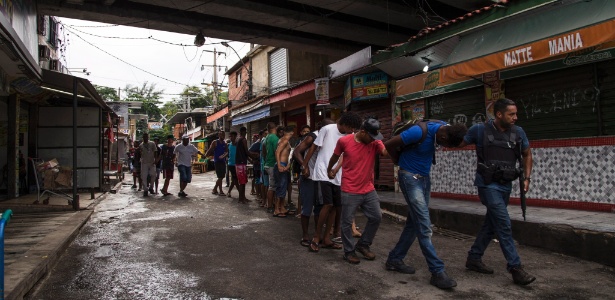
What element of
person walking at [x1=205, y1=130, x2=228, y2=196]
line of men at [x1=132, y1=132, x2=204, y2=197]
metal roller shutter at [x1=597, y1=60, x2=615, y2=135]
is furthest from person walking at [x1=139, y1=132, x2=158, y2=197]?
metal roller shutter at [x1=597, y1=60, x2=615, y2=135]

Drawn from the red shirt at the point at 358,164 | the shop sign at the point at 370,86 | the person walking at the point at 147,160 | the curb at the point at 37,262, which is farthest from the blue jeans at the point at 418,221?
the person walking at the point at 147,160

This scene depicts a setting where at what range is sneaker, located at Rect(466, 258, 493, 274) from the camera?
4.04 m

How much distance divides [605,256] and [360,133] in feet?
9.69

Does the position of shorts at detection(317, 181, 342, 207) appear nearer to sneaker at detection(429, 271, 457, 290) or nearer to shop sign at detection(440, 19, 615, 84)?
sneaker at detection(429, 271, 457, 290)

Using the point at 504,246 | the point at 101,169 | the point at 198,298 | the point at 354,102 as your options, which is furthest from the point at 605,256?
the point at 101,169

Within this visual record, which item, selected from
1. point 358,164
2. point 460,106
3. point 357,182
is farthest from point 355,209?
point 460,106

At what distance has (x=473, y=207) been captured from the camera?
7.03 meters

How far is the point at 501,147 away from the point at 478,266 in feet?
3.99

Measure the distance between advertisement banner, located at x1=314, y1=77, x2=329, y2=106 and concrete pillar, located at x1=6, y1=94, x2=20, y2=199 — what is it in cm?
755

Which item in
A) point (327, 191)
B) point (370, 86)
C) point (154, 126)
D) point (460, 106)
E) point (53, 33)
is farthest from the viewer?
point (154, 126)

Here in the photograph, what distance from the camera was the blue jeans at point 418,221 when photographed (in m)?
3.72

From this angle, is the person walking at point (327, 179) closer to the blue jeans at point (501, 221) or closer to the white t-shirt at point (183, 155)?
the blue jeans at point (501, 221)

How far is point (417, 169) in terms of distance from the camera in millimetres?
3986

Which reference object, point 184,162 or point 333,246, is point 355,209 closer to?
point 333,246
